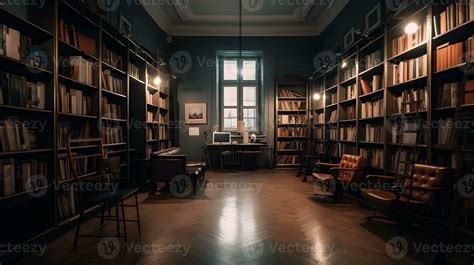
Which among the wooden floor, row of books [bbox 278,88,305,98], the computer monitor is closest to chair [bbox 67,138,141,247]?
the wooden floor

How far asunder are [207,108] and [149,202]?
3.87 metres

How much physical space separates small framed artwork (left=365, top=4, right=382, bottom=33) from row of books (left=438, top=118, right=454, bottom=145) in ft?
7.32

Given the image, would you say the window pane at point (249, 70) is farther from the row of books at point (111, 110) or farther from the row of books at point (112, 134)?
the row of books at point (112, 134)

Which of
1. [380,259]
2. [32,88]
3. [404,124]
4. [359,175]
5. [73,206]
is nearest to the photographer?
[380,259]

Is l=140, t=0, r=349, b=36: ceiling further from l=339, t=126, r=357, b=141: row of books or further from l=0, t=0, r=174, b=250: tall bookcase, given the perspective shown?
l=339, t=126, r=357, b=141: row of books

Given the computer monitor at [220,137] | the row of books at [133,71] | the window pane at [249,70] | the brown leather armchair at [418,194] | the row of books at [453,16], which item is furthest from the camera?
the window pane at [249,70]

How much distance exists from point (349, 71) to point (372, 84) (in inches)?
33.2

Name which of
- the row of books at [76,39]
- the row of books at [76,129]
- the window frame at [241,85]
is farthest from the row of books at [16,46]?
the window frame at [241,85]

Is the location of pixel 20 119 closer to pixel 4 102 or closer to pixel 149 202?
pixel 4 102

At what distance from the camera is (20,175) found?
81.3 inches

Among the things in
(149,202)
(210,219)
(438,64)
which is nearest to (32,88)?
(149,202)

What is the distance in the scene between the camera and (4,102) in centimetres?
193

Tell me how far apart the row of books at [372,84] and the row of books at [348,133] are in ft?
2.55

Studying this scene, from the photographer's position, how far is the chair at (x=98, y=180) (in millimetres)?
2189
